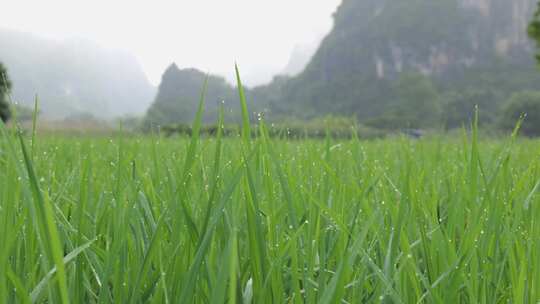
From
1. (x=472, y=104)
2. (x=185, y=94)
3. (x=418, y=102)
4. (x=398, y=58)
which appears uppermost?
(x=398, y=58)

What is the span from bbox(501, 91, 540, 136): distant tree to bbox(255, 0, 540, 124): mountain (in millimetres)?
38534

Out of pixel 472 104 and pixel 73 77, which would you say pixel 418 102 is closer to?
pixel 472 104

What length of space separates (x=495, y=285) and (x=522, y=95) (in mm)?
58305

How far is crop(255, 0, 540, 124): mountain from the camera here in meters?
89.9

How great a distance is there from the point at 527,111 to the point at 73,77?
16229 centimetres

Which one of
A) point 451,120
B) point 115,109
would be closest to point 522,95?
point 451,120

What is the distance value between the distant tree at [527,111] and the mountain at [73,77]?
117080 millimetres

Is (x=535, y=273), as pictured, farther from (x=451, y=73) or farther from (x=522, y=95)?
(x=451, y=73)

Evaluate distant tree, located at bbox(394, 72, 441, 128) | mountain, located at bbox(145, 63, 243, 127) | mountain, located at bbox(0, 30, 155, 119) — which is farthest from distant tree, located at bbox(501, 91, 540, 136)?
mountain, located at bbox(0, 30, 155, 119)

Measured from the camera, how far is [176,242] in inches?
21.9

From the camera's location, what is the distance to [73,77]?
164 m

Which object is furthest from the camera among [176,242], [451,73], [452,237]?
[451,73]

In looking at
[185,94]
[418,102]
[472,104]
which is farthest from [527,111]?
[185,94]

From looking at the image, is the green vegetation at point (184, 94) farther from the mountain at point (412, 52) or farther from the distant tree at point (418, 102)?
the distant tree at point (418, 102)
